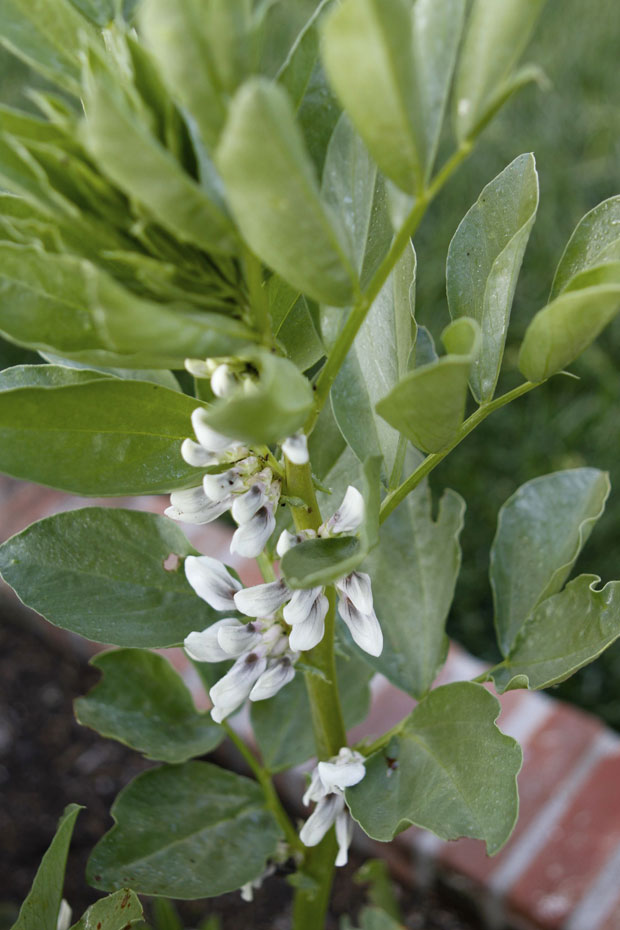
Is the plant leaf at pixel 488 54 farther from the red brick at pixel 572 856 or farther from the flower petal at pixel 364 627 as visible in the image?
the red brick at pixel 572 856

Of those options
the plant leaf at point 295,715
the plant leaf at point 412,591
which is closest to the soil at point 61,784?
the plant leaf at point 295,715

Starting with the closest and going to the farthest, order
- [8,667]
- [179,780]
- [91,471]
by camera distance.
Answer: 1. [91,471]
2. [179,780]
3. [8,667]

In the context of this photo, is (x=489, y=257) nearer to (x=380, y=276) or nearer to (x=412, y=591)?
(x=380, y=276)

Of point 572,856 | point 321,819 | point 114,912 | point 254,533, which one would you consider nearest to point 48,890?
point 114,912

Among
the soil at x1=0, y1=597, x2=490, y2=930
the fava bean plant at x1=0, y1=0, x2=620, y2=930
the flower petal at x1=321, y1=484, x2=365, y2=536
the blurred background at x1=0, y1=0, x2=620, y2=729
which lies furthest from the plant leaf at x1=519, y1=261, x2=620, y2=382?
the blurred background at x1=0, y1=0, x2=620, y2=729

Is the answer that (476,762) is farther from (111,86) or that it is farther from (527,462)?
(527,462)

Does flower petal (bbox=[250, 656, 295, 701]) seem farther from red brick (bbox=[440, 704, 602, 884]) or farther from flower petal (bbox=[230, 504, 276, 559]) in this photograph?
red brick (bbox=[440, 704, 602, 884])

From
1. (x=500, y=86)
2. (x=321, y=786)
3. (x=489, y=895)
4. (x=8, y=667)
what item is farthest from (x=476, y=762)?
(x=8, y=667)
